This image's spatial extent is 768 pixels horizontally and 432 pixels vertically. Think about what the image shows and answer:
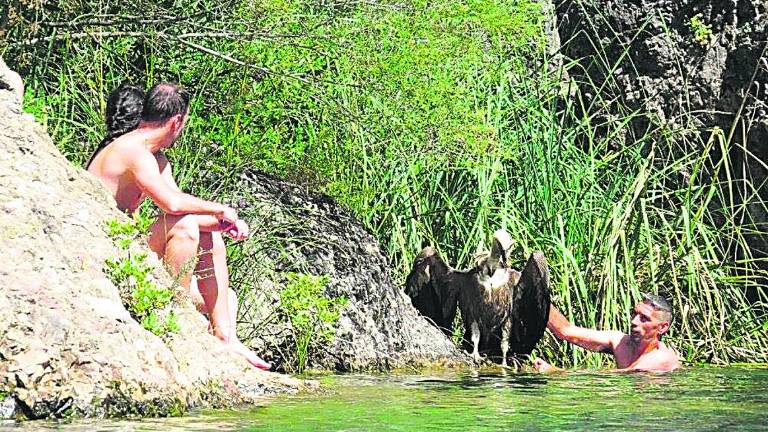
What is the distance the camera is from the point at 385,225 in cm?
1074

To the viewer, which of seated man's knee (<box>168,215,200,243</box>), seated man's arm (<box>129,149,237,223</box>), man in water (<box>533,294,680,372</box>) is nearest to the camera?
seated man's arm (<box>129,149,237,223</box>)

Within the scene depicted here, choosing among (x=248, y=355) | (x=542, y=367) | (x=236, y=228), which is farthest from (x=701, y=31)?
(x=248, y=355)

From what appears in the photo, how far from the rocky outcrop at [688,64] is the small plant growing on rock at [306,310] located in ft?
13.5

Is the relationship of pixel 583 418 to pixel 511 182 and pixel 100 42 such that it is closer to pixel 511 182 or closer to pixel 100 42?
pixel 100 42

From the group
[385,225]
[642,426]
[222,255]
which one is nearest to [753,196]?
[385,225]

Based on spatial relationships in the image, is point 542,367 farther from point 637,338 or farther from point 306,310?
point 306,310

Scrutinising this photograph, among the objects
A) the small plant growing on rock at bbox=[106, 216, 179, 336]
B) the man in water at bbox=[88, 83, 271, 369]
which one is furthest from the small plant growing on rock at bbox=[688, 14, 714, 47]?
the small plant growing on rock at bbox=[106, 216, 179, 336]

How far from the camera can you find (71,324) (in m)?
5.06

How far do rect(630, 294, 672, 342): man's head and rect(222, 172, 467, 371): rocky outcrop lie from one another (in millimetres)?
1261

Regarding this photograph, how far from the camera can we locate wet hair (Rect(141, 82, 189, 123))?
723 cm

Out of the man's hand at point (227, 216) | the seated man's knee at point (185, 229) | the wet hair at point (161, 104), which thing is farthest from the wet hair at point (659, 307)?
the wet hair at point (161, 104)

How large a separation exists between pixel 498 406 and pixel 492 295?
123 inches

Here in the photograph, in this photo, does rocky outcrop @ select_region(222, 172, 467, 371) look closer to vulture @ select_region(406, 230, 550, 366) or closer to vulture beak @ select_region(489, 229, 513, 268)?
vulture @ select_region(406, 230, 550, 366)

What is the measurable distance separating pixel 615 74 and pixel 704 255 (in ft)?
6.67
